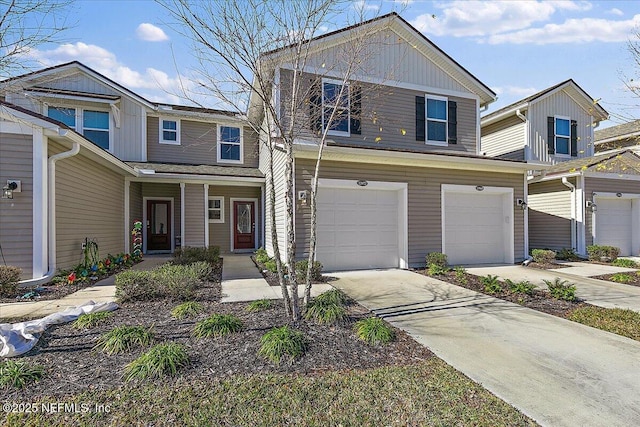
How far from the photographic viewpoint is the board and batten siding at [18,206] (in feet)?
21.3

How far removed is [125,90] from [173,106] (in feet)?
5.62

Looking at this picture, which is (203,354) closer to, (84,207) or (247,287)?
(247,287)

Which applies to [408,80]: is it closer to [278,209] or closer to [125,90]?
[278,209]

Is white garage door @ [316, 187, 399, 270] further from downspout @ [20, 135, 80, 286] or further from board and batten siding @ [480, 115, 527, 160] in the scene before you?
board and batten siding @ [480, 115, 527, 160]

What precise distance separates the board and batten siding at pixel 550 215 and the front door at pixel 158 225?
1536 cm

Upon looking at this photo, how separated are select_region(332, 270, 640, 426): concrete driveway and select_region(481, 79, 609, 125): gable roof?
10.5 meters

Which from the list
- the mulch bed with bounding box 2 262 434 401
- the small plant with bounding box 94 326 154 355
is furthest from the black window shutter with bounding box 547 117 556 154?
the small plant with bounding box 94 326 154 355

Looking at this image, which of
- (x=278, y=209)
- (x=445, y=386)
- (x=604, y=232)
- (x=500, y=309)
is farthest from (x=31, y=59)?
(x=604, y=232)

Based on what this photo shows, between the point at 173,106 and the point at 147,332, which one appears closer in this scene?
the point at 147,332

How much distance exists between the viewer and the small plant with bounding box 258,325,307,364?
345cm

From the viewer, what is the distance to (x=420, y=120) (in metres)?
10.8

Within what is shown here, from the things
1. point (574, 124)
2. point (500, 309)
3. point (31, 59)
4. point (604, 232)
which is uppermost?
point (574, 124)

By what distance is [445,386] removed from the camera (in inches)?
118

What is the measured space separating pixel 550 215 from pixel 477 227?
5012 mm
